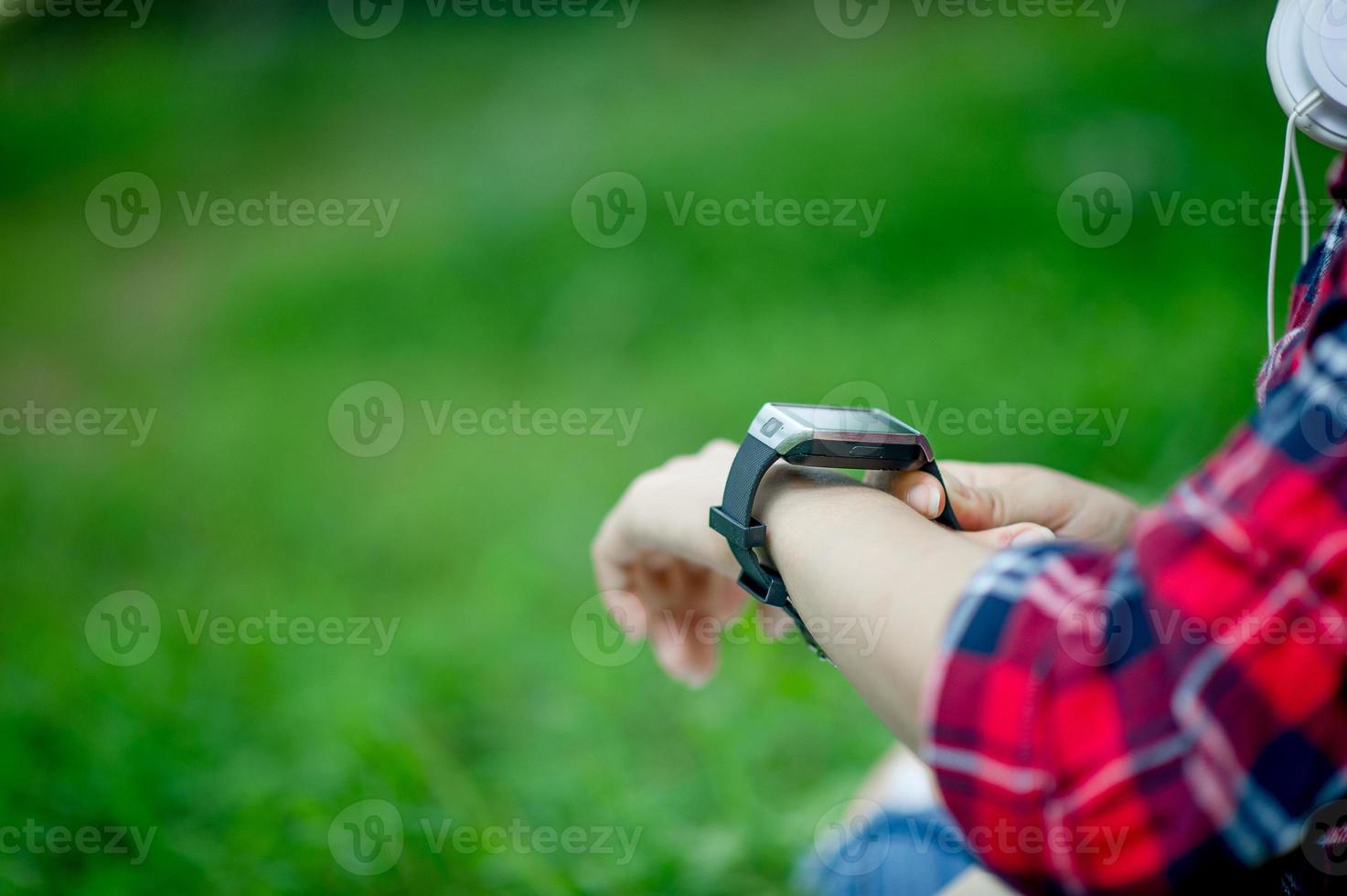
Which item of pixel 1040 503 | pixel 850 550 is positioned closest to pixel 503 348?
pixel 1040 503

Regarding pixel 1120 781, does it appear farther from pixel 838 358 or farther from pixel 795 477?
pixel 838 358

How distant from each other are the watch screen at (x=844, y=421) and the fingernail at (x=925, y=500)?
5 centimetres

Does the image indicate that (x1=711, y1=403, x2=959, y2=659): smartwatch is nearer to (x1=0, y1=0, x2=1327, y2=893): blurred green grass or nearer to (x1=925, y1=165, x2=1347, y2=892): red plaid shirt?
(x1=925, y1=165, x2=1347, y2=892): red plaid shirt

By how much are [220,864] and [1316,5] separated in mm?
1897

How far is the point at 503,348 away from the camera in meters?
3.50

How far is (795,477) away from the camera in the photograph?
0.89 m

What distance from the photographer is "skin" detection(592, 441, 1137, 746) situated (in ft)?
2.18

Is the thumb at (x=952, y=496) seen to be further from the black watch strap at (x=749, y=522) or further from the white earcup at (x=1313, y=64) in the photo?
the white earcup at (x=1313, y=64)

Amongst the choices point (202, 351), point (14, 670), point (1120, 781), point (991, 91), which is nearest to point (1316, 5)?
point (1120, 781)

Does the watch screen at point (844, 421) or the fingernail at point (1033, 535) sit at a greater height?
the watch screen at point (844, 421)

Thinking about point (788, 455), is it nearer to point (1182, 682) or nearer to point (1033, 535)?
point (1033, 535)

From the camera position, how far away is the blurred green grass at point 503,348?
6.31ft

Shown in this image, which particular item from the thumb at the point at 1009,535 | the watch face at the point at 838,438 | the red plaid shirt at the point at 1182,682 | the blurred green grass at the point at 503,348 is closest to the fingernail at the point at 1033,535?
the thumb at the point at 1009,535

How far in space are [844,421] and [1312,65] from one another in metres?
0.47
